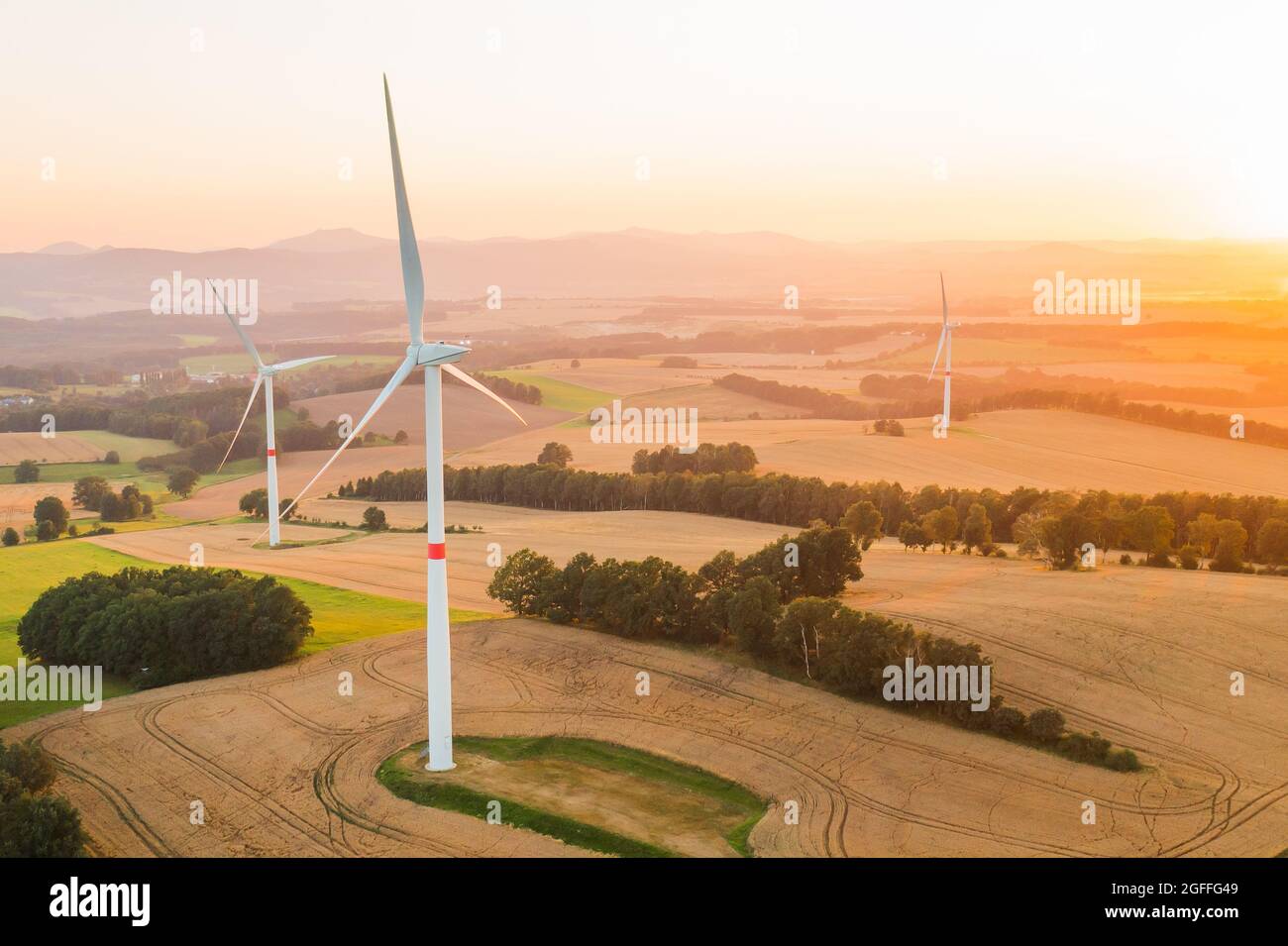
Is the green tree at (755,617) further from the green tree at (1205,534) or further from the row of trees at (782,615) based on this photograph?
the green tree at (1205,534)

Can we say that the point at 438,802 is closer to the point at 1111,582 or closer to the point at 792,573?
the point at 792,573

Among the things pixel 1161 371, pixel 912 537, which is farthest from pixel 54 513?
pixel 1161 371

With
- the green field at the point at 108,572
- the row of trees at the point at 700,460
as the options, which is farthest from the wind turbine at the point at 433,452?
the row of trees at the point at 700,460

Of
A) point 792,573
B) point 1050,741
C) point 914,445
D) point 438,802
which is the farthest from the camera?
point 914,445

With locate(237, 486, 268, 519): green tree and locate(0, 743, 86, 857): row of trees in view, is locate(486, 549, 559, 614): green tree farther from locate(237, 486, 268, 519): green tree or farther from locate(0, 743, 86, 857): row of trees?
locate(237, 486, 268, 519): green tree

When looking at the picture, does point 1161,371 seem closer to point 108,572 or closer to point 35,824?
point 108,572

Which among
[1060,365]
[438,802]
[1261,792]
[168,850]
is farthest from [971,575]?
[1060,365]

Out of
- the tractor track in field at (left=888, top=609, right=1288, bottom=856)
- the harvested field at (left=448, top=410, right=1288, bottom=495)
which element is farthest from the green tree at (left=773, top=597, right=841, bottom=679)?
the harvested field at (left=448, top=410, right=1288, bottom=495)
